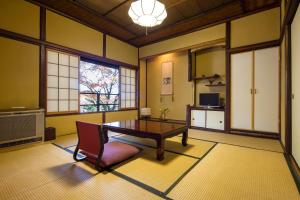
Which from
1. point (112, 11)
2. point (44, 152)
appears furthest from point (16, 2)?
point (44, 152)

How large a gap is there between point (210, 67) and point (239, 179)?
11.9 ft

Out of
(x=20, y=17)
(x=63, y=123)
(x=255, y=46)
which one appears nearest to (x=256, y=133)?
(x=255, y=46)

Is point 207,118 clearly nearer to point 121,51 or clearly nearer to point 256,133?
point 256,133

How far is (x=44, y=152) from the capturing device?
2504 millimetres

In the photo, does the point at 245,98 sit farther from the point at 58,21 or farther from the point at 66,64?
the point at 58,21

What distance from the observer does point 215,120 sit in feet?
13.3

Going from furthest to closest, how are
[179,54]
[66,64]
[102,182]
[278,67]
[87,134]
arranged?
[179,54], [66,64], [278,67], [87,134], [102,182]

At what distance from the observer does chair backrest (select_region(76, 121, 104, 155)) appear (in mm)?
1899

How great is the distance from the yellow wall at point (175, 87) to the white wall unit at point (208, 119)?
774 mm

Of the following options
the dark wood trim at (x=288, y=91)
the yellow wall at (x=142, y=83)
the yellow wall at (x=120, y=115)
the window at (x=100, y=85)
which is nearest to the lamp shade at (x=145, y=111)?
the yellow wall at (x=120, y=115)

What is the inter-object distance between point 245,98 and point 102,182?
11.8ft

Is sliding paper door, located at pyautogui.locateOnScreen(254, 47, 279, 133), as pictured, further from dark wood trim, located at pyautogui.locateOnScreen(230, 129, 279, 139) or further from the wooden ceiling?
the wooden ceiling

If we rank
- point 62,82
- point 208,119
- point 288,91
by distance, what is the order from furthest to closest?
point 208,119 < point 62,82 < point 288,91

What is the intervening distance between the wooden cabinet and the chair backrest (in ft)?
10.9
